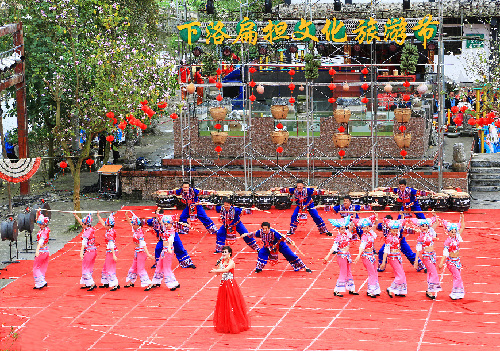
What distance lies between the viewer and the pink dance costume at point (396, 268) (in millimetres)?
17484

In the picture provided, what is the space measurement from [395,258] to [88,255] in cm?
648

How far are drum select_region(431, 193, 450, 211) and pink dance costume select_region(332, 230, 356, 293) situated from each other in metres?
7.41

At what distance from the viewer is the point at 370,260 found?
1742 cm

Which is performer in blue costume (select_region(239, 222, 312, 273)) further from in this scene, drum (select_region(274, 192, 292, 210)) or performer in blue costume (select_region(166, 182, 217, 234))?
drum (select_region(274, 192, 292, 210))

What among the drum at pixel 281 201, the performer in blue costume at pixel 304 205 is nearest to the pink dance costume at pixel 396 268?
the performer in blue costume at pixel 304 205

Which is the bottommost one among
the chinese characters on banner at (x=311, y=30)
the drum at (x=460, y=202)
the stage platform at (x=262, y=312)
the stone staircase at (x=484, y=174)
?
the stage platform at (x=262, y=312)

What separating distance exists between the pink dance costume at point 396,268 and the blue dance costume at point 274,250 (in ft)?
8.08

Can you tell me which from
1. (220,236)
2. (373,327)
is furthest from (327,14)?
(373,327)

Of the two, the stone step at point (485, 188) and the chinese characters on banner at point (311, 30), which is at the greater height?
the chinese characters on banner at point (311, 30)

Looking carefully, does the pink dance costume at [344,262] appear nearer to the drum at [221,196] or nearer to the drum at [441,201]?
the drum at [441,201]

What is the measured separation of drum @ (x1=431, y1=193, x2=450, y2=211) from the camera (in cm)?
2431

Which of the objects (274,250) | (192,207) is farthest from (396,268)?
(192,207)

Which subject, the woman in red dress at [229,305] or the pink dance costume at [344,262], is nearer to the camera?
the woman in red dress at [229,305]

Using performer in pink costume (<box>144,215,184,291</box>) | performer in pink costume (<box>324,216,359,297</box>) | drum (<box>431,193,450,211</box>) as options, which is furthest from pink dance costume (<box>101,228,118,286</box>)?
drum (<box>431,193,450,211</box>)
